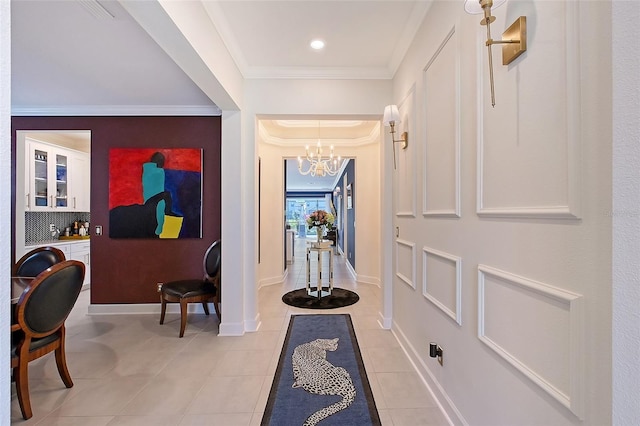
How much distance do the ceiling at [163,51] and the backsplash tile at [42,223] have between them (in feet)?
5.99

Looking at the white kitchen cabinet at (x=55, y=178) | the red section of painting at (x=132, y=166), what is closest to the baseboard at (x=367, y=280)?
the red section of painting at (x=132, y=166)

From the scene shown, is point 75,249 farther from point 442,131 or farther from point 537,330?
point 537,330

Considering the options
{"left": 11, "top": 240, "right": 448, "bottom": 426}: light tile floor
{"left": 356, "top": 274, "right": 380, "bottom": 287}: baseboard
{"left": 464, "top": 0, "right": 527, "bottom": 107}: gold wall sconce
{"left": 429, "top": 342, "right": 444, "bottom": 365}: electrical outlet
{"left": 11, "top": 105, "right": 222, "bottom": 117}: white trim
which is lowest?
{"left": 11, "top": 240, "right": 448, "bottom": 426}: light tile floor

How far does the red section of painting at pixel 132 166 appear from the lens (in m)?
3.75

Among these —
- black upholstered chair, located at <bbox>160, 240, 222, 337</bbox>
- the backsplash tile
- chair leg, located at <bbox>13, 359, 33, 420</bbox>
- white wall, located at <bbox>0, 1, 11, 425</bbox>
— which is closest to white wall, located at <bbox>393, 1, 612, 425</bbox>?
white wall, located at <bbox>0, 1, 11, 425</bbox>

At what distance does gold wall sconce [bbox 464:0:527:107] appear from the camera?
3.72 ft

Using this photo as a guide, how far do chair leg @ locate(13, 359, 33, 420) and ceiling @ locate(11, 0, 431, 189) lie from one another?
2371 mm

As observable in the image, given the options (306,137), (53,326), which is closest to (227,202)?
(53,326)

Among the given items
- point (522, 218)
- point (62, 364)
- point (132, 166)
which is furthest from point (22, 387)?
point (522, 218)

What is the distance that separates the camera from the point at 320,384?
6.97 feet

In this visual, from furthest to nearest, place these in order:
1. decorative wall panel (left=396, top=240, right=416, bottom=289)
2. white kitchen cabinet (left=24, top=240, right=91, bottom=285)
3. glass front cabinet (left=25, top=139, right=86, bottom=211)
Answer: white kitchen cabinet (left=24, top=240, right=91, bottom=285) → glass front cabinet (left=25, top=139, right=86, bottom=211) → decorative wall panel (left=396, top=240, right=416, bottom=289)

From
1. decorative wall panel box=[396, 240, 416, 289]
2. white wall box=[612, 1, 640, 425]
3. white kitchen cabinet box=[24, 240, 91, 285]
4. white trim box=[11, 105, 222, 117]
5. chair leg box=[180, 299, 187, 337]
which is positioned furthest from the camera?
white kitchen cabinet box=[24, 240, 91, 285]

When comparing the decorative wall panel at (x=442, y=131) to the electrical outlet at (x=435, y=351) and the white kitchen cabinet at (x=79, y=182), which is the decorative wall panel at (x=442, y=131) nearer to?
the electrical outlet at (x=435, y=351)

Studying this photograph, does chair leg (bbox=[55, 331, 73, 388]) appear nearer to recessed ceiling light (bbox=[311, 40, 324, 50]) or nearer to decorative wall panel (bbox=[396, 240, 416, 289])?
decorative wall panel (bbox=[396, 240, 416, 289])
